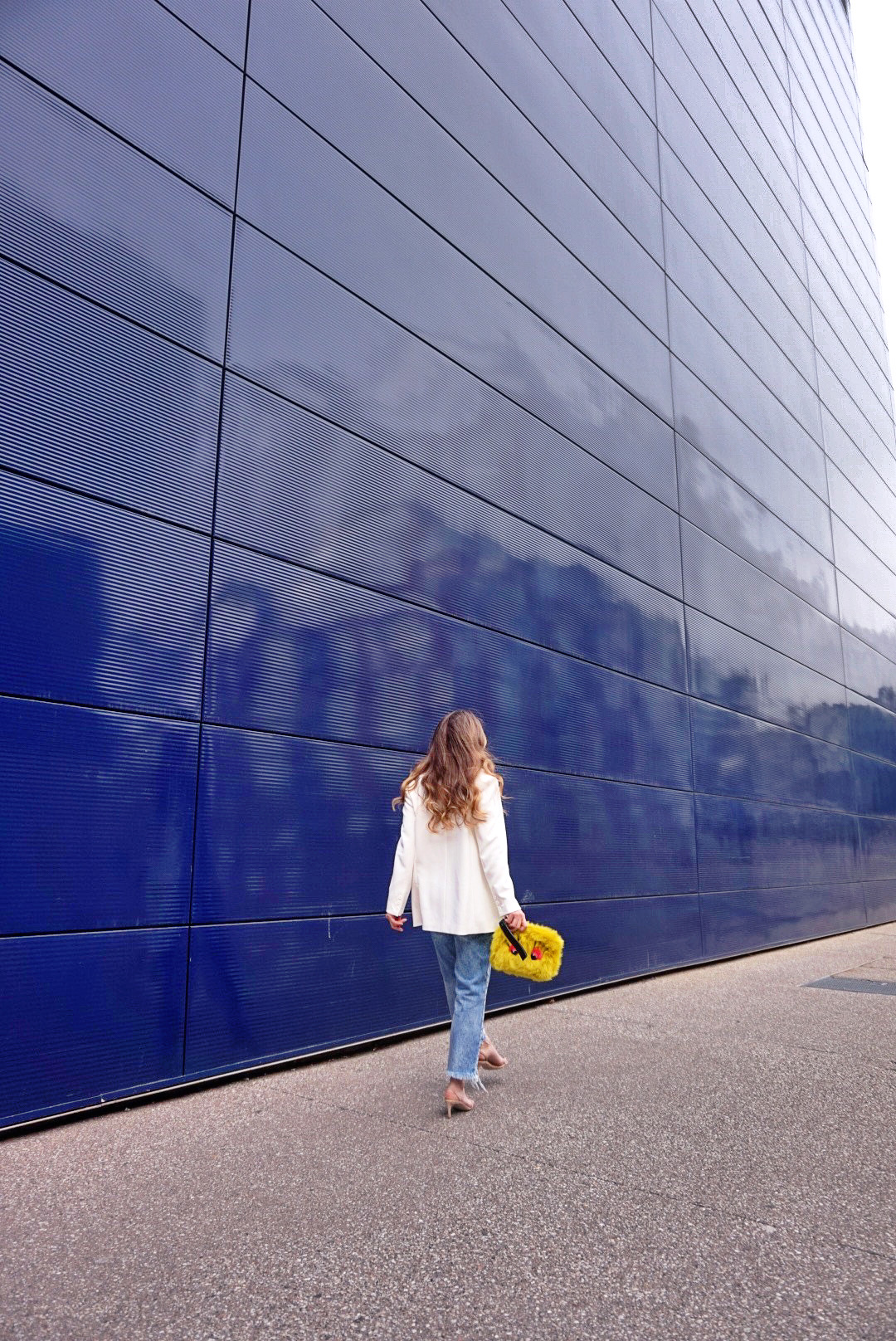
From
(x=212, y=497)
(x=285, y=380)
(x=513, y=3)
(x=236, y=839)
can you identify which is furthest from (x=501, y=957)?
(x=513, y=3)

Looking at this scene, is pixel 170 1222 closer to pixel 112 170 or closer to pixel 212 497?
pixel 212 497

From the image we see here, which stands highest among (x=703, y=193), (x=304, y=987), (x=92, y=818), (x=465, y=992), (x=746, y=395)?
(x=703, y=193)

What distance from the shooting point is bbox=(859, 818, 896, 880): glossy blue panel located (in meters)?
15.8

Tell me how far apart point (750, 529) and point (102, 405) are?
33.2ft

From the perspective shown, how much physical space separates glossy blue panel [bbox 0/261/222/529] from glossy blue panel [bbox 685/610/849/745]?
6857 mm

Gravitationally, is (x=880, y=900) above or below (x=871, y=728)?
below

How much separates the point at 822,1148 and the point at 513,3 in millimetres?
9974

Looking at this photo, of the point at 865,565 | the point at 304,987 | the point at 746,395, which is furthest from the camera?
the point at 865,565

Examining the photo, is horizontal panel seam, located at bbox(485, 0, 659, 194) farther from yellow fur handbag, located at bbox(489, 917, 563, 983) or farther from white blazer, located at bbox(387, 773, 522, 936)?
yellow fur handbag, located at bbox(489, 917, 563, 983)

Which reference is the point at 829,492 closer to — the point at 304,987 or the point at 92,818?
the point at 304,987

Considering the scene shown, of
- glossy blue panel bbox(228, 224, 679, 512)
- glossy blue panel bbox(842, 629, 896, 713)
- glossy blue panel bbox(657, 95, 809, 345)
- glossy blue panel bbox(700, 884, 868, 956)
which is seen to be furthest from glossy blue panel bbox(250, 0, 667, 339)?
glossy blue panel bbox(842, 629, 896, 713)

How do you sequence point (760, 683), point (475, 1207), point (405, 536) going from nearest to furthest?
point (475, 1207)
point (405, 536)
point (760, 683)

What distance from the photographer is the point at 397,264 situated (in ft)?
22.6

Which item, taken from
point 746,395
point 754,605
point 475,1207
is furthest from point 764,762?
point 475,1207
